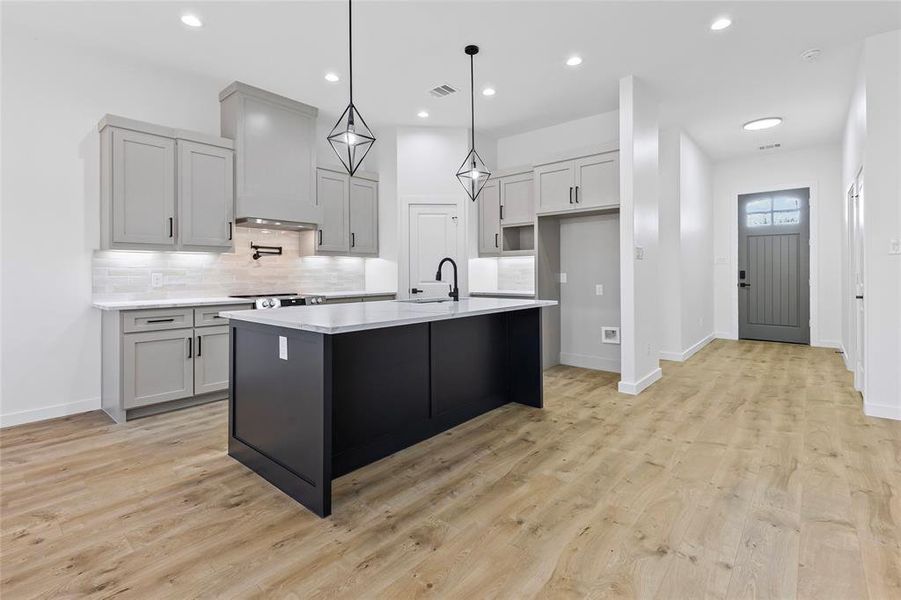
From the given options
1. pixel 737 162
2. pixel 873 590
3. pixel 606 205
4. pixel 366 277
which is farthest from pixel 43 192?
pixel 737 162

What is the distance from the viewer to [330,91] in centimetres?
465

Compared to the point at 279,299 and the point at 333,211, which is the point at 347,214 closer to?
the point at 333,211

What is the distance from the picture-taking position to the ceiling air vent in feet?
15.1

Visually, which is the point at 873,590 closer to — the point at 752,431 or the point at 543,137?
the point at 752,431

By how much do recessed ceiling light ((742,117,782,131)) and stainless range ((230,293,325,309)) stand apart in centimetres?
560

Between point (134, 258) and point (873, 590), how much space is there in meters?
5.15

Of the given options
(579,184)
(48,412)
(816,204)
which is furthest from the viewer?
(816,204)

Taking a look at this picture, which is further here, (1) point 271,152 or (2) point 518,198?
(2) point 518,198

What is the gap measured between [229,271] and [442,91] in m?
2.86

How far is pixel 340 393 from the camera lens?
8.41 ft

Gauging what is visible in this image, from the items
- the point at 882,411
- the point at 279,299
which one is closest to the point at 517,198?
the point at 279,299

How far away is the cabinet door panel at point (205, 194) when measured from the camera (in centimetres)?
402

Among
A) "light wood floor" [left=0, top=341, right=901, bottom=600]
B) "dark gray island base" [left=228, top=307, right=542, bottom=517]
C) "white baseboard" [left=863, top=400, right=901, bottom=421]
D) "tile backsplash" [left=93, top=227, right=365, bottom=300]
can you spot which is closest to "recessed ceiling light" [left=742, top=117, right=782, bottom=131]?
"white baseboard" [left=863, top=400, right=901, bottom=421]

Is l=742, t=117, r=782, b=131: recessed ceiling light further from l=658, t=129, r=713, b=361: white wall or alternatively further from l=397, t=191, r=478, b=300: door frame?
l=397, t=191, r=478, b=300: door frame
